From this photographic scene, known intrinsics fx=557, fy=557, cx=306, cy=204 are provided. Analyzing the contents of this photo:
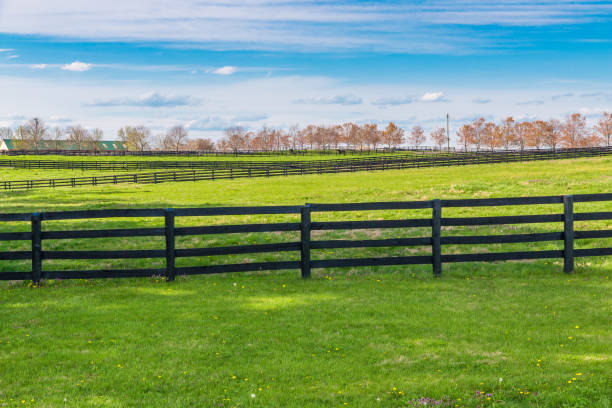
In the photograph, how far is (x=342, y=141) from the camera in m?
186

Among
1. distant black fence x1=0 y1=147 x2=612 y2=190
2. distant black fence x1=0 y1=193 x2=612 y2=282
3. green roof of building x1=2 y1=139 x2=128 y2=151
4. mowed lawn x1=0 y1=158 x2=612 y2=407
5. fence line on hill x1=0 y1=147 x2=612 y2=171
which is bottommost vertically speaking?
mowed lawn x1=0 y1=158 x2=612 y2=407

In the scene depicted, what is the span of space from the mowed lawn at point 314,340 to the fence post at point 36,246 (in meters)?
0.27

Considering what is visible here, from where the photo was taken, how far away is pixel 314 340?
6883 millimetres

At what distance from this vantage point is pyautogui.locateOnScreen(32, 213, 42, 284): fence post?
10.4 metres

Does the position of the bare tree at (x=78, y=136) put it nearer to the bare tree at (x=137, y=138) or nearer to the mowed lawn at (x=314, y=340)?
the bare tree at (x=137, y=138)

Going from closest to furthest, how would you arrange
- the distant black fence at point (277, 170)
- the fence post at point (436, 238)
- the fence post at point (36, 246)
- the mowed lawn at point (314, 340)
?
the mowed lawn at point (314, 340) < the fence post at point (36, 246) < the fence post at point (436, 238) < the distant black fence at point (277, 170)

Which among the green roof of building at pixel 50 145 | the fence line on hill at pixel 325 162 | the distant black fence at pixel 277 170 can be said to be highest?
the green roof of building at pixel 50 145

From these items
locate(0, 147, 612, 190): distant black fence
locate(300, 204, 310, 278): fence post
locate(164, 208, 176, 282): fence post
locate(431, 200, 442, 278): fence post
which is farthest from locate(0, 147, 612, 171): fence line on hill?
locate(164, 208, 176, 282): fence post

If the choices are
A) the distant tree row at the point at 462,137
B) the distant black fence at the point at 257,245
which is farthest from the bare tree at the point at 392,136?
the distant black fence at the point at 257,245

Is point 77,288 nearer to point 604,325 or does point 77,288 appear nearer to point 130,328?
point 130,328

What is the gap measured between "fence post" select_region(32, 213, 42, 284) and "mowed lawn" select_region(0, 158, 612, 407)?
0.89 ft

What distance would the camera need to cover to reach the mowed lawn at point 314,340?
5.35 meters

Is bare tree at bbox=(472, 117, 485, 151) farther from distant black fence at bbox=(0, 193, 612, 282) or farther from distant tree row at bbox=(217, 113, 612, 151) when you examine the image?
distant black fence at bbox=(0, 193, 612, 282)

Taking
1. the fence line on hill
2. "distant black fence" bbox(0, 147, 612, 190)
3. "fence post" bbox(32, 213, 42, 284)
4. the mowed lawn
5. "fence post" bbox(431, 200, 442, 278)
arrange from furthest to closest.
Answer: the fence line on hill → "distant black fence" bbox(0, 147, 612, 190) → "fence post" bbox(431, 200, 442, 278) → "fence post" bbox(32, 213, 42, 284) → the mowed lawn
